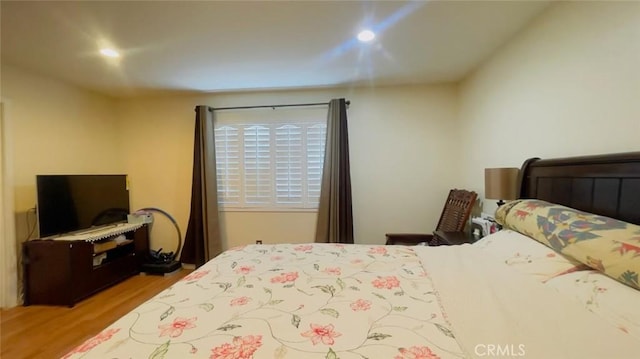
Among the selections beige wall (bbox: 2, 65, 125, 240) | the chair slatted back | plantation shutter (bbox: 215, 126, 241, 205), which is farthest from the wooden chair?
beige wall (bbox: 2, 65, 125, 240)

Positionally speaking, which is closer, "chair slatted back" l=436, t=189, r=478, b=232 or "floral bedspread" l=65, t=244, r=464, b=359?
"floral bedspread" l=65, t=244, r=464, b=359

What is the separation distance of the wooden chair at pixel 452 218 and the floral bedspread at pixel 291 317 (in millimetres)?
1402

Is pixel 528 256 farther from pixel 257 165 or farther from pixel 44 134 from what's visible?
pixel 44 134

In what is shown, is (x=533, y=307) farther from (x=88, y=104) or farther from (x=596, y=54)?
(x=88, y=104)

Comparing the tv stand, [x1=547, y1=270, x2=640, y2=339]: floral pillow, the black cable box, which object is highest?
[x1=547, y1=270, x2=640, y2=339]: floral pillow

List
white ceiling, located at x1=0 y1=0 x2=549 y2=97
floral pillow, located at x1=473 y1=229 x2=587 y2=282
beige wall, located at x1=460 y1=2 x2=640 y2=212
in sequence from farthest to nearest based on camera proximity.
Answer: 1. white ceiling, located at x1=0 y1=0 x2=549 y2=97
2. beige wall, located at x1=460 y1=2 x2=640 y2=212
3. floral pillow, located at x1=473 y1=229 x2=587 y2=282

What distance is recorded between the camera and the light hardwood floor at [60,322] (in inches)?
84.0

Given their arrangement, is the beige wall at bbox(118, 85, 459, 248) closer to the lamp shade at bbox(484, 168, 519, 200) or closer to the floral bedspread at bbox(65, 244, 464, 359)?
the lamp shade at bbox(484, 168, 519, 200)

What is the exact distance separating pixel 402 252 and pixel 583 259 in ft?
2.96

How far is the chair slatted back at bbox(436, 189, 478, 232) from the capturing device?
9.03 feet

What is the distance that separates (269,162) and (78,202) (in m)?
2.12

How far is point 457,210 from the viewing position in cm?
294

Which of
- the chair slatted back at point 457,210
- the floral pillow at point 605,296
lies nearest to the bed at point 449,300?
the floral pillow at point 605,296

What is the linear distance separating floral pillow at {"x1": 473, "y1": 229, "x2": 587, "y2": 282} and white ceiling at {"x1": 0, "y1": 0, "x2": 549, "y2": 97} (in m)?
1.48
